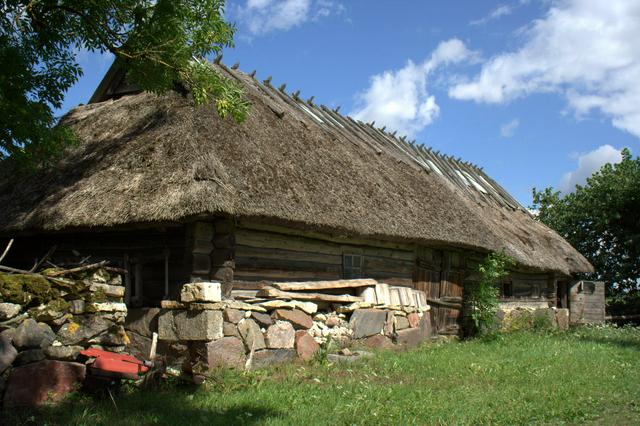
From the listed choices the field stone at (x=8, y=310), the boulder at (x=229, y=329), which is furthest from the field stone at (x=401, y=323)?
the field stone at (x=8, y=310)

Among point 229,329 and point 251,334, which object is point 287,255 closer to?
point 251,334

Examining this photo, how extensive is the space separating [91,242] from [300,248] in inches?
125

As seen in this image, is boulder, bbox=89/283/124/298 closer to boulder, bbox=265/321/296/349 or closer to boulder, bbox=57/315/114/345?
boulder, bbox=57/315/114/345

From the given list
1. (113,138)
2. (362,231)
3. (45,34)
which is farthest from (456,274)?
(45,34)

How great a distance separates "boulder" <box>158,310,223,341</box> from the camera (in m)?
7.17

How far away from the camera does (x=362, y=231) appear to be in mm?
9414

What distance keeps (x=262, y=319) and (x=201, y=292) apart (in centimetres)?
134

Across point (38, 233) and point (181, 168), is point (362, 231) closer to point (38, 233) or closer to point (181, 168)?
point (181, 168)

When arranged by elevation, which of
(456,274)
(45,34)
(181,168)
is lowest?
(456,274)

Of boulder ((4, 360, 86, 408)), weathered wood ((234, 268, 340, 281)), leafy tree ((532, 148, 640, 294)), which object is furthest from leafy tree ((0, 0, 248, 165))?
leafy tree ((532, 148, 640, 294))

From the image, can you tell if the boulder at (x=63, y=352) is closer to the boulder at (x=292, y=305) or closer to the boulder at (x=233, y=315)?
the boulder at (x=233, y=315)

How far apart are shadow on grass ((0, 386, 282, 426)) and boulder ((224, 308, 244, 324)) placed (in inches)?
52.0

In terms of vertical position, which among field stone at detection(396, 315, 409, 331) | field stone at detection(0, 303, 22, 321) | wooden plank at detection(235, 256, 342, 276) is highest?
wooden plank at detection(235, 256, 342, 276)

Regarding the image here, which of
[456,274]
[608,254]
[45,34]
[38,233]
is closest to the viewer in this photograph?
[45,34]
